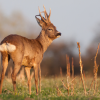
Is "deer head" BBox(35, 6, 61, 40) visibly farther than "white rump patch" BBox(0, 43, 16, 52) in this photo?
Yes

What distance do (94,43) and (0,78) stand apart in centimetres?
1916

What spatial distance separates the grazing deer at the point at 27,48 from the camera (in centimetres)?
586

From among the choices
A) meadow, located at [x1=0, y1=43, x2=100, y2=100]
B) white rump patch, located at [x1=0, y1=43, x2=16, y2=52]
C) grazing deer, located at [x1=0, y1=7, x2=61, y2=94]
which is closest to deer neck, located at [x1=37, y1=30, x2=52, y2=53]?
grazing deer, located at [x1=0, y1=7, x2=61, y2=94]

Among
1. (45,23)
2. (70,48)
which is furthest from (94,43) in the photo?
(45,23)

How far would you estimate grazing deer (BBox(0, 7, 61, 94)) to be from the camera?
586 centimetres

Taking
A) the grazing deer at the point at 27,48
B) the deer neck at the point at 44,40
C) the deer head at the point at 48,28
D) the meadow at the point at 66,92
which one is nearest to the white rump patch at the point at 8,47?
the grazing deer at the point at 27,48

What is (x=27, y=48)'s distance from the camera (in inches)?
252

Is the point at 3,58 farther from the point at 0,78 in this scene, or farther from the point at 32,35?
the point at 32,35

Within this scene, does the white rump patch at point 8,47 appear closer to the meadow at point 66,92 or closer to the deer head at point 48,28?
the meadow at point 66,92

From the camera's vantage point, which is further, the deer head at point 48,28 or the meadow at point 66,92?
the deer head at point 48,28

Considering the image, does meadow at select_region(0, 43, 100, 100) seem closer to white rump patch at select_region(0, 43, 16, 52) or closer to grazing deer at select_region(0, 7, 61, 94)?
grazing deer at select_region(0, 7, 61, 94)

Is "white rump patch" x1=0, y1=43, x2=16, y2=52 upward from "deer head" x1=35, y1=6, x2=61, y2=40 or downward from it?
downward

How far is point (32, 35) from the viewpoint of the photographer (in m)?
21.9

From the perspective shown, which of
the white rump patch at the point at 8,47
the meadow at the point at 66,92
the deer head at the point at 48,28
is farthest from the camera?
the deer head at the point at 48,28
